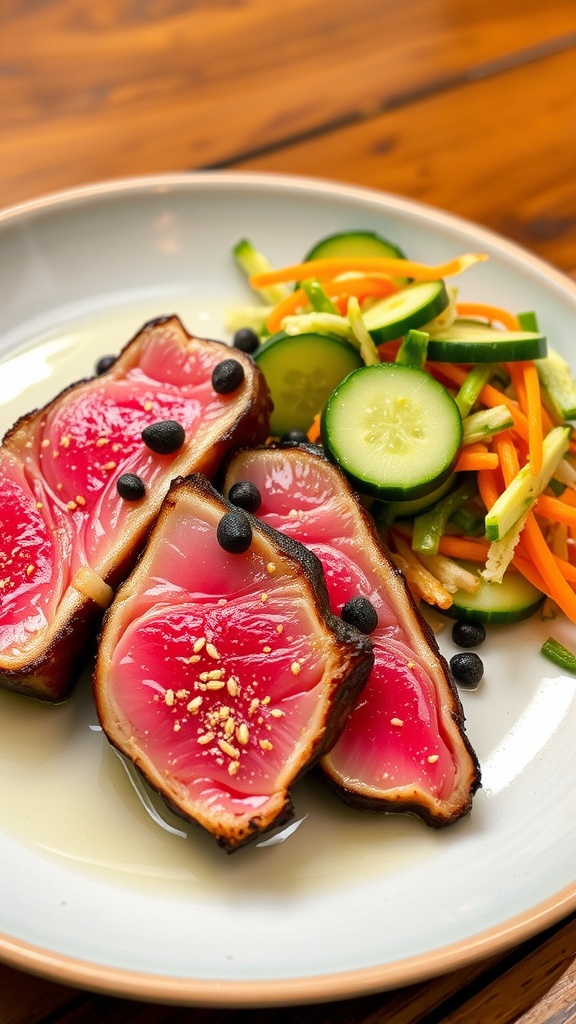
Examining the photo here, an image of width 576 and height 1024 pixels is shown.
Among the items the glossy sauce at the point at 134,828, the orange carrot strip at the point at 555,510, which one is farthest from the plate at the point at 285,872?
the orange carrot strip at the point at 555,510

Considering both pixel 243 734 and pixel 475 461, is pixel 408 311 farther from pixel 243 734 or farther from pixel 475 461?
A: pixel 243 734

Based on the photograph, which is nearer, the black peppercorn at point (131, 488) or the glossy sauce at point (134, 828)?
the glossy sauce at point (134, 828)

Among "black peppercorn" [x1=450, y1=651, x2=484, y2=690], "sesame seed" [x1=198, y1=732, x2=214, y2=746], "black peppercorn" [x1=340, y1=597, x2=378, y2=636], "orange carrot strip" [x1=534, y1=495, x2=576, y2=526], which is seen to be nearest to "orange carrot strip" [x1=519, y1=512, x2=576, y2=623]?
"orange carrot strip" [x1=534, y1=495, x2=576, y2=526]

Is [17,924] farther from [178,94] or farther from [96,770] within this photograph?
[178,94]

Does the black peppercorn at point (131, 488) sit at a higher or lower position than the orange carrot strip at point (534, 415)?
higher

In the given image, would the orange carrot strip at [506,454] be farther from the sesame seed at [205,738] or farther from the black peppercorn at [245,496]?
the sesame seed at [205,738]

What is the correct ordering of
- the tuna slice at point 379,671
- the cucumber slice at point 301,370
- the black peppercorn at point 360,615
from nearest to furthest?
the tuna slice at point 379,671 → the black peppercorn at point 360,615 → the cucumber slice at point 301,370

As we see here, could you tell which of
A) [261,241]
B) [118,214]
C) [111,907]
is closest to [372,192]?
[261,241]

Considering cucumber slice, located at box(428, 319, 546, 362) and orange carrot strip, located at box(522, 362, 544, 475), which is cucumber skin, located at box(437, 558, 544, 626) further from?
cucumber slice, located at box(428, 319, 546, 362)
